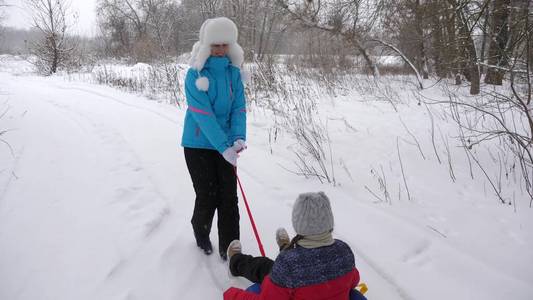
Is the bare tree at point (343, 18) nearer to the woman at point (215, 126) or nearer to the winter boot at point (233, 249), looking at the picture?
the woman at point (215, 126)

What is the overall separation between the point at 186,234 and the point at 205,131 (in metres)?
1.08

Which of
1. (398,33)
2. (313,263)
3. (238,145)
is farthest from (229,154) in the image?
(398,33)

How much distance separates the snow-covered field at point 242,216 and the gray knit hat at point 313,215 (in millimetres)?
919

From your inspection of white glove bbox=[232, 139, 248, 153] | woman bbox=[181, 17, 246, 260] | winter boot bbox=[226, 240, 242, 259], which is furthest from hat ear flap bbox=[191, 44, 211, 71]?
winter boot bbox=[226, 240, 242, 259]

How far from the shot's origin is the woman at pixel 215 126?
7.05 feet

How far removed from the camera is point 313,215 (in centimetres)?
157

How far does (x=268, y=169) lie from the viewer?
13.8 feet

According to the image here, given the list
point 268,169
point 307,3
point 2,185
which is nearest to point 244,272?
point 268,169

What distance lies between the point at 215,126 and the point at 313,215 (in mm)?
927

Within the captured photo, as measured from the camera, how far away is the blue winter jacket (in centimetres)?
216

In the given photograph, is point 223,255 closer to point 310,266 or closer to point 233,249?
point 233,249

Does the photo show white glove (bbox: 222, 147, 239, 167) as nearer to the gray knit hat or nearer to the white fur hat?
the white fur hat

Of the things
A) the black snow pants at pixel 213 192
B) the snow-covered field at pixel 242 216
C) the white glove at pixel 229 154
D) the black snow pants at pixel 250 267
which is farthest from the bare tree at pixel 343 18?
the black snow pants at pixel 250 267

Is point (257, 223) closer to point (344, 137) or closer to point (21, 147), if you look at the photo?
point (344, 137)
